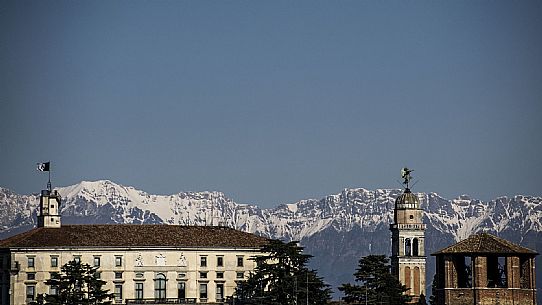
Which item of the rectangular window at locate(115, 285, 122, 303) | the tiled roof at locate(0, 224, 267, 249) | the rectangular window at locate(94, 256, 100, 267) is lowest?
the rectangular window at locate(115, 285, 122, 303)

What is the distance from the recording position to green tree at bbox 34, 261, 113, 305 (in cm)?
15025

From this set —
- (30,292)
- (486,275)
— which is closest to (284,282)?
(30,292)

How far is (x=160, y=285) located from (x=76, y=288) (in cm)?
1722

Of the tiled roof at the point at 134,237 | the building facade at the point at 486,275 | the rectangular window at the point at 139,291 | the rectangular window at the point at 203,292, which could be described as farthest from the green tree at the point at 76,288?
the building facade at the point at 486,275

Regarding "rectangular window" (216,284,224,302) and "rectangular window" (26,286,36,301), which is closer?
"rectangular window" (26,286,36,301)

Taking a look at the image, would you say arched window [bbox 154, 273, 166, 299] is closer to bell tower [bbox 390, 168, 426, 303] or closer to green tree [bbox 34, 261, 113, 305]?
green tree [bbox 34, 261, 113, 305]

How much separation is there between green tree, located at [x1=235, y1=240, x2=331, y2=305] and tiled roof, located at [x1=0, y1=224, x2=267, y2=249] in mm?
11833

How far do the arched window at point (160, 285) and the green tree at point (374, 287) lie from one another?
33379 mm

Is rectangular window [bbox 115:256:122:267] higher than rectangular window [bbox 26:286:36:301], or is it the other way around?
rectangular window [bbox 115:256:122:267]

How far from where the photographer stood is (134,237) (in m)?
174

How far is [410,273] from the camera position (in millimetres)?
174625

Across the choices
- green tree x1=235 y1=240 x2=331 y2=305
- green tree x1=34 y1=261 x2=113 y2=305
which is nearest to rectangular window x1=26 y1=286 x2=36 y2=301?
green tree x1=34 y1=261 x2=113 y2=305

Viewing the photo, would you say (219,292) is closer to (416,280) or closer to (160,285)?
(160,285)

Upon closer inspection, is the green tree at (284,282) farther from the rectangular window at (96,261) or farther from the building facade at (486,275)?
the building facade at (486,275)
